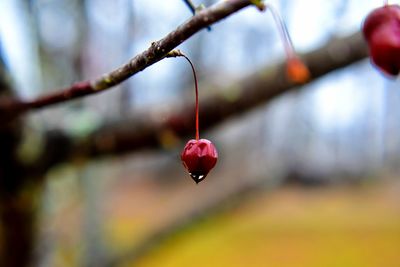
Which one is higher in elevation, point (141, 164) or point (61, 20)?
point (141, 164)

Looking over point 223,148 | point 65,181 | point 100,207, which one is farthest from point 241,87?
point 223,148

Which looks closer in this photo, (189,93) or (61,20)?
(189,93)

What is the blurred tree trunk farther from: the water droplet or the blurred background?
the water droplet

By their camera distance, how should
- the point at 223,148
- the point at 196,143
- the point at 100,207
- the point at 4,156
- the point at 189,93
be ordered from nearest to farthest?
the point at 196,143, the point at 4,156, the point at 189,93, the point at 100,207, the point at 223,148

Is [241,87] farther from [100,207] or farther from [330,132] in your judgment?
[330,132]

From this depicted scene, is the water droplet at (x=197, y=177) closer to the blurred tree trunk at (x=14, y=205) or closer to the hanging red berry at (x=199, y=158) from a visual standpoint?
the hanging red berry at (x=199, y=158)

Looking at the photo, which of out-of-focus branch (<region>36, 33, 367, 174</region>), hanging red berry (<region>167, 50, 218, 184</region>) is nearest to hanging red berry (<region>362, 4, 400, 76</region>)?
hanging red berry (<region>167, 50, 218, 184</region>)

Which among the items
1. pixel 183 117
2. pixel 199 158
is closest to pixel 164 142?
pixel 183 117

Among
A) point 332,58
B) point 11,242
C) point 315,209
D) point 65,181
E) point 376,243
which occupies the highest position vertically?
point 315,209
